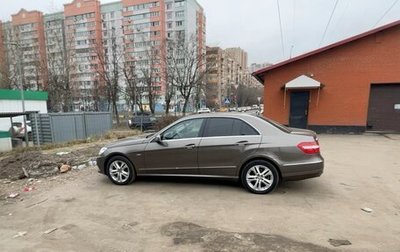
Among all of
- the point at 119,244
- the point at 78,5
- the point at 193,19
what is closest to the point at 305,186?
the point at 119,244

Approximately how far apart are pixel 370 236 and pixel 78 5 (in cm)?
8533

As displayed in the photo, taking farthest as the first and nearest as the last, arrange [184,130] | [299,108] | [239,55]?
[239,55], [299,108], [184,130]

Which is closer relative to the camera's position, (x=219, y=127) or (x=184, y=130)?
(x=219, y=127)

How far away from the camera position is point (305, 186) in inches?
213

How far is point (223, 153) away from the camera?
16.7 feet

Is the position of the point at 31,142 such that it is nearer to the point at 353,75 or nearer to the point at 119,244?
the point at 119,244

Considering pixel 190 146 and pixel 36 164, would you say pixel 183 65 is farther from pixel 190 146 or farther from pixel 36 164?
pixel 190 146

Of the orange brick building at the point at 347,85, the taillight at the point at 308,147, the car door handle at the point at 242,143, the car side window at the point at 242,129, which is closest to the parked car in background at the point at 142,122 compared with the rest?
the orange brick building at the point at 347,85

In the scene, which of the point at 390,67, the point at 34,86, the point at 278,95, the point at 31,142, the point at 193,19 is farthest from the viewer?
the point at 193,19

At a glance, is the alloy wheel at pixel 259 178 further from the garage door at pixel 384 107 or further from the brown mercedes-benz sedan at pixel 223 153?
the garage door at pixel 384 107

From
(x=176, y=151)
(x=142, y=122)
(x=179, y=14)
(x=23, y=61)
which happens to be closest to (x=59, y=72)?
(x=23, y=61)

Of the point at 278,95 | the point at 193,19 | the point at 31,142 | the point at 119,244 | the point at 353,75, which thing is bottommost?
the point at 31,142

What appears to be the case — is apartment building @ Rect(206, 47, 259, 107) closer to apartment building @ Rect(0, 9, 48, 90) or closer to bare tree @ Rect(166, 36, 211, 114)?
bare tree @ Rect(166, 36, 211, 114)

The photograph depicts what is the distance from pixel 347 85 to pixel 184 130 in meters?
11.6
